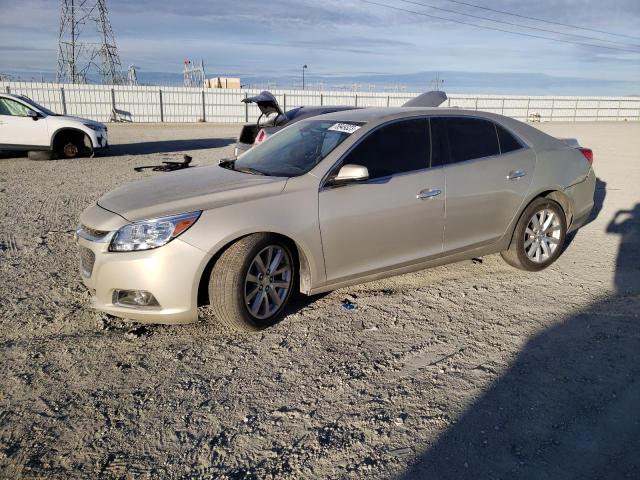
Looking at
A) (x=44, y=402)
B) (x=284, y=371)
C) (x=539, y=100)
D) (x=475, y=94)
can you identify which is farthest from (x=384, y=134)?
(x=539, y=100)

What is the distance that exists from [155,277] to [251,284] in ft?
2.28

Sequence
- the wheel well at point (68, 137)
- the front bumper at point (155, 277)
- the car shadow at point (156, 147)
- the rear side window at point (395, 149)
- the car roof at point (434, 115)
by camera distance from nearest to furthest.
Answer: the front bumper at point (155, 277) → the rear side window at point (395, 149) → the car roof at point (434, 115) → the wheel well at point (68, 137) → the car shadow at point (156, 147)

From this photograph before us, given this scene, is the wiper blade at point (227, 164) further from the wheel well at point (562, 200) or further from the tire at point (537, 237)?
the wheel well at point (562, 200)

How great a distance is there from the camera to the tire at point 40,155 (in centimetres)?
1376

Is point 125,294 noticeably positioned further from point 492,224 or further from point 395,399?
point 492,224

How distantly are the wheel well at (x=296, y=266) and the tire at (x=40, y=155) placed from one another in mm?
11859

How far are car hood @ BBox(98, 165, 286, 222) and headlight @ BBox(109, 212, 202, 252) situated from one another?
5 centimetres

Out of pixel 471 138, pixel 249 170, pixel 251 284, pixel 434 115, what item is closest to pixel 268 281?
pixel 251 284

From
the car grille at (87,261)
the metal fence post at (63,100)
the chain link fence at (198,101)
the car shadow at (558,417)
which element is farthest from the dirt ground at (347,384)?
the metal fence post at (63,100)

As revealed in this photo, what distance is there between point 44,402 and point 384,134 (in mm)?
3196

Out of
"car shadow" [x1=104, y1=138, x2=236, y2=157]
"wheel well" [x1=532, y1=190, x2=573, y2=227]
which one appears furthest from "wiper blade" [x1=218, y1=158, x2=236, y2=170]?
"car shadow" [x1=104, y1=138, x2=236, y2=157]

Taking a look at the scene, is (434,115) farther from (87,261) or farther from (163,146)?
(163,146)

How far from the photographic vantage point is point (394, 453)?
2.72 metres

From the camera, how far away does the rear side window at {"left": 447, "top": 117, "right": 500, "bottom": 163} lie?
16.0ft
